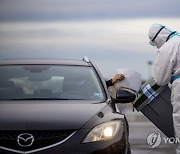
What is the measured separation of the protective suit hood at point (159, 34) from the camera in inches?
314

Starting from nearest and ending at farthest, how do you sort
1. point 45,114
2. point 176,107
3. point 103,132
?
point 103,132 < point 45,114 < point 176,107

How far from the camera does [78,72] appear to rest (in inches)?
279

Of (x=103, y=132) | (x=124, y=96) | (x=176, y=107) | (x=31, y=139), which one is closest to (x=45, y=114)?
(x=31, y=139)

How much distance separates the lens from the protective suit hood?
796 cm

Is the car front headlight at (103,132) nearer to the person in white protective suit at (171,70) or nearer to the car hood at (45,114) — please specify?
the car hood at (45,114)

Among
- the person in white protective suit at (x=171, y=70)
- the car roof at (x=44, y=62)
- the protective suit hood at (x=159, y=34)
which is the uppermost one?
the protective suit hood at (x=159, y=34)

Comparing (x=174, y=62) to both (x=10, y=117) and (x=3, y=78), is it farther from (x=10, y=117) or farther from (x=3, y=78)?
(x=10, y=117)

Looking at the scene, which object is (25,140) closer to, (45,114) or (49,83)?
(45,114)

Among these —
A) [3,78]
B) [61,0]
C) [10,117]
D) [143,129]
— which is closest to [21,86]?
[3,78]

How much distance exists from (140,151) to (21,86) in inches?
111

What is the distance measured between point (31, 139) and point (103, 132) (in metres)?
0.69

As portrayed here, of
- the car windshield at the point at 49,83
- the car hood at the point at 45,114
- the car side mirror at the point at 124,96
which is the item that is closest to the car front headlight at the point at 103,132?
the car hood at the point at 45,114

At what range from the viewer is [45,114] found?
5.81 metres

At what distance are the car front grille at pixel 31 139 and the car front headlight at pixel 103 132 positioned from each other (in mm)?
182
